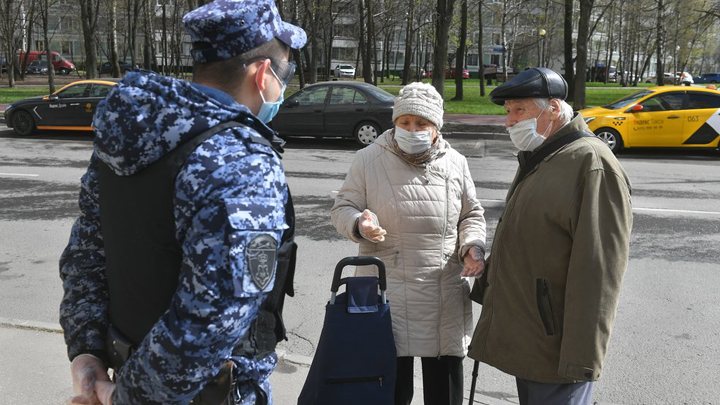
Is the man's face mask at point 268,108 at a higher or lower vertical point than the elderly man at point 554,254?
higher

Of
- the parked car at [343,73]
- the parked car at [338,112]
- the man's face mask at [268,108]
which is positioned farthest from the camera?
the parked car at [343,73]

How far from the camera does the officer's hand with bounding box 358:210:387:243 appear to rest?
291 centimetres

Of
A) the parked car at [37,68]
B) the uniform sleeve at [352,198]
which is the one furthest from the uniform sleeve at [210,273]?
the parked car at [37,68]

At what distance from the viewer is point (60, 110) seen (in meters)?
16.8

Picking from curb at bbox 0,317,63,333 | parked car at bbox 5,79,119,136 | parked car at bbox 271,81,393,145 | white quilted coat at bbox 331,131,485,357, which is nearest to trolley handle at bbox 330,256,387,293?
white quilted coat at bbox 331,131,485,357

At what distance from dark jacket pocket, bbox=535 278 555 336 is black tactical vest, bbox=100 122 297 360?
1117 mm

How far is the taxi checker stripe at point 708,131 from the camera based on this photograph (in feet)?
47.9

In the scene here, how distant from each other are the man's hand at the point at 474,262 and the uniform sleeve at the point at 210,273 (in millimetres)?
1661

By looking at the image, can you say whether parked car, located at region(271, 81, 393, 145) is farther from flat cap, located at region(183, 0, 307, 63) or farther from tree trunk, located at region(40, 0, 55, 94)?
flat cap, located at region(183, 0, 307, 63)

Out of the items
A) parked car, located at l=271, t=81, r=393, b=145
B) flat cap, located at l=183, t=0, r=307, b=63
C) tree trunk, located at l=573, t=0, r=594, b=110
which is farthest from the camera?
tree trunk, located at l=573, t=0, r=594, b=110

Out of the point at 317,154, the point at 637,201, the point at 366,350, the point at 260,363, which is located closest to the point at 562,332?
the point at 366,350

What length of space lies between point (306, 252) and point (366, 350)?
14.0 ft

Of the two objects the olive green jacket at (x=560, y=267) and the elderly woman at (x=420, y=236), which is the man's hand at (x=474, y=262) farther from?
the olive green jacket at (x=560, y=267)

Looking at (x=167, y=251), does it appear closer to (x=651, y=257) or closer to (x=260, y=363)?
(x=260, y=363)
